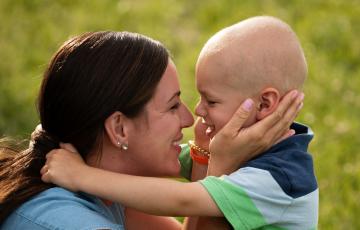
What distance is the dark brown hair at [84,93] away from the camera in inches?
117

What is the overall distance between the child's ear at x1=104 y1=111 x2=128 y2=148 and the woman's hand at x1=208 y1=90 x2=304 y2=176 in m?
0.35

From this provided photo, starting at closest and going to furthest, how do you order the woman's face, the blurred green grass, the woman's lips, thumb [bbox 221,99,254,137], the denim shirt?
the denim shirt → thumb [bbox 221,99,254,137] → the woman's face → the woman's lips → the blurred green grass

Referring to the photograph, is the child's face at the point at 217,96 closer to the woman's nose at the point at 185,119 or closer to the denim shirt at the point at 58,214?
the woman's nose at the point at 185,119

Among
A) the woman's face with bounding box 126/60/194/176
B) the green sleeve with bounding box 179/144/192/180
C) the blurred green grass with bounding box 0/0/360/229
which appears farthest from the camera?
the blurred green grass with bounding box 0/0/360/229

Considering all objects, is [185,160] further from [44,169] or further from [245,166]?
[44,169]

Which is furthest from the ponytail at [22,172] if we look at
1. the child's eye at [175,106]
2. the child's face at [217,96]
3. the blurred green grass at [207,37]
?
the blurred green grass at [207,37]

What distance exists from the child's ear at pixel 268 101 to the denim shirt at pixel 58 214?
28.7 inches

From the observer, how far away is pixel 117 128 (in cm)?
→ 309

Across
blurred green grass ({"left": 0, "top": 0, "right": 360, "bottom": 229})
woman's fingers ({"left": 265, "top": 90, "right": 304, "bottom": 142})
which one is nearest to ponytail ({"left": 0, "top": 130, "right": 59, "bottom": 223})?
woman's fingers ({"left": 265, "top": 90, "right": 304, "bottom": 142})

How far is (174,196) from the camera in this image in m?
2.86

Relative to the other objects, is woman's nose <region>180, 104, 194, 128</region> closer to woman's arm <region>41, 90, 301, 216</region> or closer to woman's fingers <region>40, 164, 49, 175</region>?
woman's arm <region>41, 90, 301, 216</region>

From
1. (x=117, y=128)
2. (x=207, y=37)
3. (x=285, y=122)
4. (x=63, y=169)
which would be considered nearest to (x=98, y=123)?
(x=117, y=128)

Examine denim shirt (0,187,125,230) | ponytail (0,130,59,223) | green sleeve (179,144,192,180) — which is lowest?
green sleeve (179,144,192,180)

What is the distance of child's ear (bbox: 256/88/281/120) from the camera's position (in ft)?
10.1
